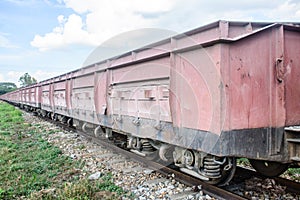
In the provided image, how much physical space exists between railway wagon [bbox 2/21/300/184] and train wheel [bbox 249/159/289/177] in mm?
16

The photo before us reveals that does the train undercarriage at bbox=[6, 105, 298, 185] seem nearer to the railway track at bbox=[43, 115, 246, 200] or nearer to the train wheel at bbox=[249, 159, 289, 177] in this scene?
the train wheel at bbox=[249, 159, 289, 177]

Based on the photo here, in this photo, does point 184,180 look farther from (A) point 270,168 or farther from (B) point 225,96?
(B) point 225,96

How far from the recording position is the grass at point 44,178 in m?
4.10

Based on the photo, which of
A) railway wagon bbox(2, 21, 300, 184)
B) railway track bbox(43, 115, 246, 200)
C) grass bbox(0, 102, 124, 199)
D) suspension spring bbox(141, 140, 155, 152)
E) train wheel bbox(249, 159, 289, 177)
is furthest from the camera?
suspension spring bbox(141, 140, 155, 152)

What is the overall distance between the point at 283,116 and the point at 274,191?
1427 millimetres

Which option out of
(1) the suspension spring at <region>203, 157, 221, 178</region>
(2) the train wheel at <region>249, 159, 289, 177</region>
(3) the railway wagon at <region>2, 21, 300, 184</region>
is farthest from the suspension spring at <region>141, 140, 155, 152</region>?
(2) the train wheel at <region>249, 159, 289, 177</region>

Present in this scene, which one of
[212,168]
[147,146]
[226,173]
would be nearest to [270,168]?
[226,173]

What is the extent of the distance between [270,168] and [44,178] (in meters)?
3.91

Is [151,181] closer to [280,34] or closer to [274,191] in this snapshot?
[274,191]

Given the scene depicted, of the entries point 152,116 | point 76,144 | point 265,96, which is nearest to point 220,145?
point 265,96

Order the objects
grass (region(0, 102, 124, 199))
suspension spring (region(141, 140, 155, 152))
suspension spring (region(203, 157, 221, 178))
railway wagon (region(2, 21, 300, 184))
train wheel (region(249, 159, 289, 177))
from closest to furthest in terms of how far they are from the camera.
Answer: railway wagon (region(2, 21, 300, 184)) < suspension spring (region(203, 157, 221, 178)) < grass (region(0, 102, 124, 199)) < train wheel (region(249, 159, 289, 177)) < suspension spring (region(141, 140, 155, 152))

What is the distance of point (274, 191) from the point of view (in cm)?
425

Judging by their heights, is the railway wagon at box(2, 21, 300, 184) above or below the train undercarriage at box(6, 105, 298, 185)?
above

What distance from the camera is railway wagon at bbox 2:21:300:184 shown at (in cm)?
319
